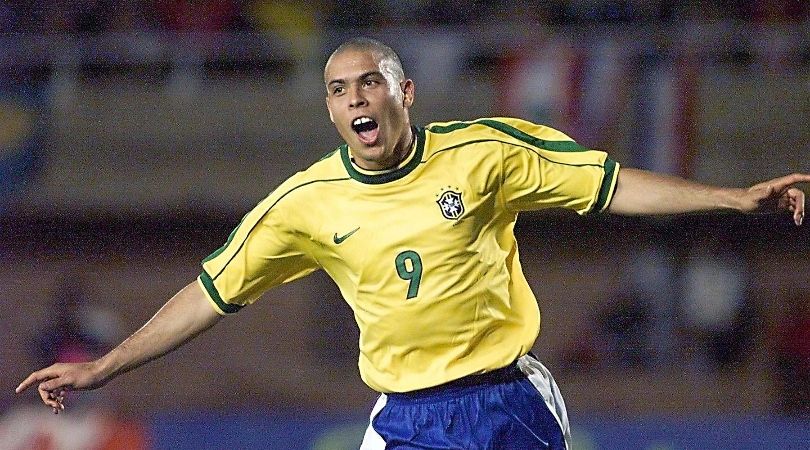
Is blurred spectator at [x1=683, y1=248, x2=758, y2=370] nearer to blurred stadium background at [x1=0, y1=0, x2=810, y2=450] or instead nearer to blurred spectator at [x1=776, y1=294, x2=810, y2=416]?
blurred stadium background at [x1=0, y1=0, x2=810, y2=450]

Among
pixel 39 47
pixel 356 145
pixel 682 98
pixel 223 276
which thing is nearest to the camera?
pixel 356 145

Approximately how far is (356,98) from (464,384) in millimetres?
908

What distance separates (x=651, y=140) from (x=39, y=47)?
4056mm

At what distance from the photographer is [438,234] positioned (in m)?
4.02

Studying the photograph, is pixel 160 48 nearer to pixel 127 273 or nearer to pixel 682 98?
pixel 127 273

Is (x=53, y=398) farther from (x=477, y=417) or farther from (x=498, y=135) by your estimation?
(x=498, y=135)

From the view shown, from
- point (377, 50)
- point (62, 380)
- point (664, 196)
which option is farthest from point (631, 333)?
point (62, 380)

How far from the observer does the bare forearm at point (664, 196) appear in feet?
12.6

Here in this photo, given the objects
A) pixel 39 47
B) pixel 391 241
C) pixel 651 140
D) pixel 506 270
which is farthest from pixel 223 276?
pixel 39 47

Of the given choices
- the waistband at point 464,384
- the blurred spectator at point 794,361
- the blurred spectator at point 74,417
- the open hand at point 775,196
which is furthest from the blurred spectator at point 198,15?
the open hand at point 775,196

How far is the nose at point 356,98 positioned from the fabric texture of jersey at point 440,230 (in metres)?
0.21

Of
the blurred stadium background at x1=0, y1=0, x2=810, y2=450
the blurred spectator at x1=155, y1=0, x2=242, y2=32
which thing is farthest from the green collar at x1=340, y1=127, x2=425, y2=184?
the blurred spectator at x1=155, y1=0, x2=242, y2=32

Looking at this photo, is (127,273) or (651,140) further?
(127,273)

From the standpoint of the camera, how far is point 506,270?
418 centimetres
